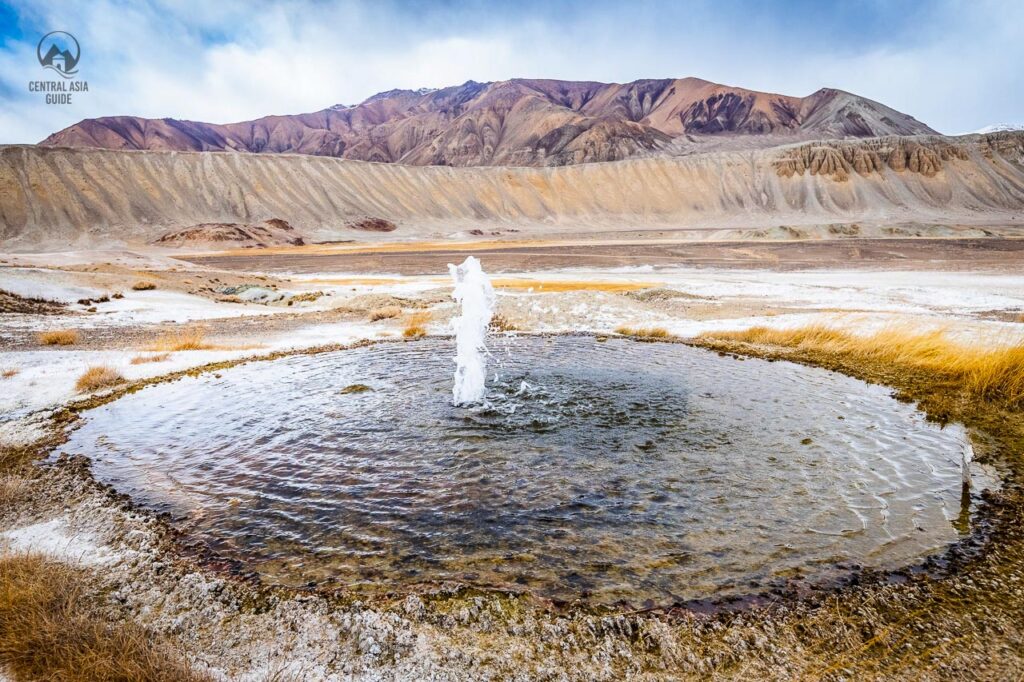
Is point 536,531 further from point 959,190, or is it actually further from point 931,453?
point 959,190

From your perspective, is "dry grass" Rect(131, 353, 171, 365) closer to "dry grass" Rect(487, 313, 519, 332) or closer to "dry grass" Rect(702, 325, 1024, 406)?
"dry grass" Rect(487, 313, 519, 332)

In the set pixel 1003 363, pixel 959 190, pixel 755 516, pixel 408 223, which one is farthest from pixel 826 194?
pixel 755 516

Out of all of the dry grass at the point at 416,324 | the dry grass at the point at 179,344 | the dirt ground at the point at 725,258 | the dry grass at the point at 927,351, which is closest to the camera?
the dry grass at the point at 927,351

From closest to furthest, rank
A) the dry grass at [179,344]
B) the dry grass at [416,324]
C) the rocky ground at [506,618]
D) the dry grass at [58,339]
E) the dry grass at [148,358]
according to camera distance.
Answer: the rocky ground at [506,618] → the dry grass at [148,358] → the dry grass at [179,344] → the dry grass at [58,339] → the dry grass at [416,324]

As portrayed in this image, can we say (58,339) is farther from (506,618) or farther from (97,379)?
(506,618)

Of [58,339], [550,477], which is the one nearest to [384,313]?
[58,339]

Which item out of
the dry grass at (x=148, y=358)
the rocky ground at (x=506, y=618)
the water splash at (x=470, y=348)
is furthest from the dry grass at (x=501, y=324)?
the rocky ground at (x=506, y=618)

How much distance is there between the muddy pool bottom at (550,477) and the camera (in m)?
4.10

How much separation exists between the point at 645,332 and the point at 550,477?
27.2ft

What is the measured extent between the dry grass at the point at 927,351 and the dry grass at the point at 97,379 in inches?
466

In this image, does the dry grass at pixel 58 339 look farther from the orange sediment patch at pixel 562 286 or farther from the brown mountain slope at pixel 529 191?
the brown mountain slope at pixel 529 191

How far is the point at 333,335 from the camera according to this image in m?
14.0

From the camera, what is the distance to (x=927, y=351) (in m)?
9.88

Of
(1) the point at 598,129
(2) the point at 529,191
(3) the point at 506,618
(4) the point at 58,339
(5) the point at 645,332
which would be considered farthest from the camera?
(1) the point at 598,129
